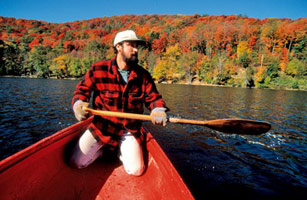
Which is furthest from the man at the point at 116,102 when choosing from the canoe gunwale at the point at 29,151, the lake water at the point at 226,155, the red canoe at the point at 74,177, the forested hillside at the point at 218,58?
the forested hillside at the point at 218,58

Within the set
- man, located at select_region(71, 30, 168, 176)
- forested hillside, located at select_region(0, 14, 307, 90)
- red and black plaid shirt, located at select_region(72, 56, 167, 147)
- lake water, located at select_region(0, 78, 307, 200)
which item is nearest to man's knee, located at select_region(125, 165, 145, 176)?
man, located at select_region(71, 30, 168, 176)

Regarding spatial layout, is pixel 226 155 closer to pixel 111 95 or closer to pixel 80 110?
pixel 111 95

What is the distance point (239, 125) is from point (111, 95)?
2273 millimetres

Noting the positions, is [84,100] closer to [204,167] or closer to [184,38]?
[204,167]

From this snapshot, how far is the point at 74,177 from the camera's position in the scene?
2590 mm

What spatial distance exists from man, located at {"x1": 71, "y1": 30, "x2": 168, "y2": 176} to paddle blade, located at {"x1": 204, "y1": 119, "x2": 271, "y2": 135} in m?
0.96

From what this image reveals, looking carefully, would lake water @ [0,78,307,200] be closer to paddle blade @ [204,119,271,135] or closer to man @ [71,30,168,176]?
paddle blade @ [204,119,271,135]

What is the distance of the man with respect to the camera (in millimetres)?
2635

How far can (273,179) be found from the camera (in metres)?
3.40

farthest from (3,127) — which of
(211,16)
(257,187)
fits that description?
(211,16)

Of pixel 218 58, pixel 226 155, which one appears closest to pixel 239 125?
pixel 226 155

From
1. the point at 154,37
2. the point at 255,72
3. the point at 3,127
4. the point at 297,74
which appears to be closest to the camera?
the point at 3,127

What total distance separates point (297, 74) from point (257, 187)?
47.9 m

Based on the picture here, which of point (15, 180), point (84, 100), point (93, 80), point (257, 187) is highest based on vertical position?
point (93, 80)
